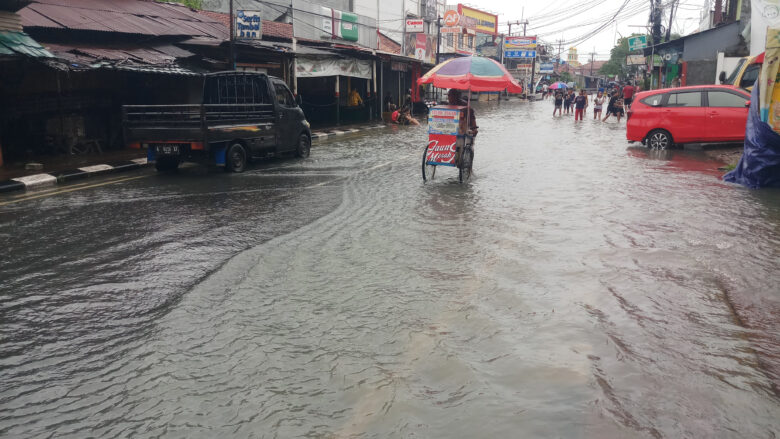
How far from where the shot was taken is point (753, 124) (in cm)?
1071

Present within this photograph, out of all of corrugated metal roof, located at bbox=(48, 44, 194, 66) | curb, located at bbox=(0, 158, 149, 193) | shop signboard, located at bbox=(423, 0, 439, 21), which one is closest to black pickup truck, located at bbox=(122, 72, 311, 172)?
curb, located at bbox=(0, 158, 149, 193)

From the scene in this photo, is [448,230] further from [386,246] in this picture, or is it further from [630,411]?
[630,411]

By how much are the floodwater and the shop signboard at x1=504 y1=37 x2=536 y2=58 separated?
221 feet

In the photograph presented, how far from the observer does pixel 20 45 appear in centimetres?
1223

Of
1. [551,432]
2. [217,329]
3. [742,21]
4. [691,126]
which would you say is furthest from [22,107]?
[742,21]

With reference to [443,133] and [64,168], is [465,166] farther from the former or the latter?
[64,168]

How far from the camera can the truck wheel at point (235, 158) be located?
12.5 metres

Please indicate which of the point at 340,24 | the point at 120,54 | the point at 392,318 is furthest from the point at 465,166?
the point at 340,24

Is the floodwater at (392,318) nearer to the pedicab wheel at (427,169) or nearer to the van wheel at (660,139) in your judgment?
the pedicab wheel at (427,169)

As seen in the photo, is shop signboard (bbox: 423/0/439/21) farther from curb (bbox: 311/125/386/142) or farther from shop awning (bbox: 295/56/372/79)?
curb (bbox: 311/125/386/142)

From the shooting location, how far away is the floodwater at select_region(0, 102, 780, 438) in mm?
3373

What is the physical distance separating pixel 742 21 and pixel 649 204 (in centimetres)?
2286

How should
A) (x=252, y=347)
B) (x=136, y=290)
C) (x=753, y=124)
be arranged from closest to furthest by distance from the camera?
(x=252, y=347)
(x=136, y=290)
(x=753, y=124)

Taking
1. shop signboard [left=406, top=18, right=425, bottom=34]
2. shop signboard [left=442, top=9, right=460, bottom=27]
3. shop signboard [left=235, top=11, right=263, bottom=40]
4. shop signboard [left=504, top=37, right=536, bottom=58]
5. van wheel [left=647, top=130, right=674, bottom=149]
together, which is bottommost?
van wheel [left=647, top=130, right=674, bottom=149]
